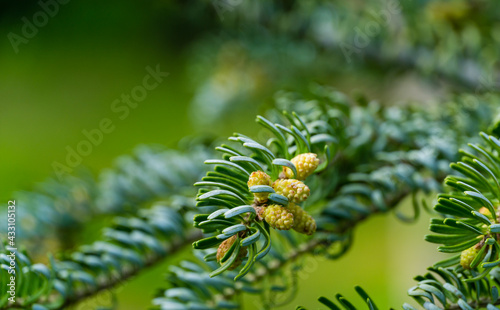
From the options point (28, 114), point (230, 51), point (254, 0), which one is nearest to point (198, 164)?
point (254, 0)

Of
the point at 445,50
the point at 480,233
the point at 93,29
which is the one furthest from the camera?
the point at 93,29

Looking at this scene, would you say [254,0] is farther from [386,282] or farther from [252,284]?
[386,282]

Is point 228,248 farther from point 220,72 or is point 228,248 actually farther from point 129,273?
point 220,72

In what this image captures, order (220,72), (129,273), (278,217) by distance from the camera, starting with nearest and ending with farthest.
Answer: (278,217) → (129,273) → (220,72)

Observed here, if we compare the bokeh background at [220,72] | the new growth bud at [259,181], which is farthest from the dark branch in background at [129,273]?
the new growth bud at [259,181]

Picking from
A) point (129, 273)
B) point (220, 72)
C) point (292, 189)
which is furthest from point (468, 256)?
point (220, 72)

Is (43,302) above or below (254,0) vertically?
below
